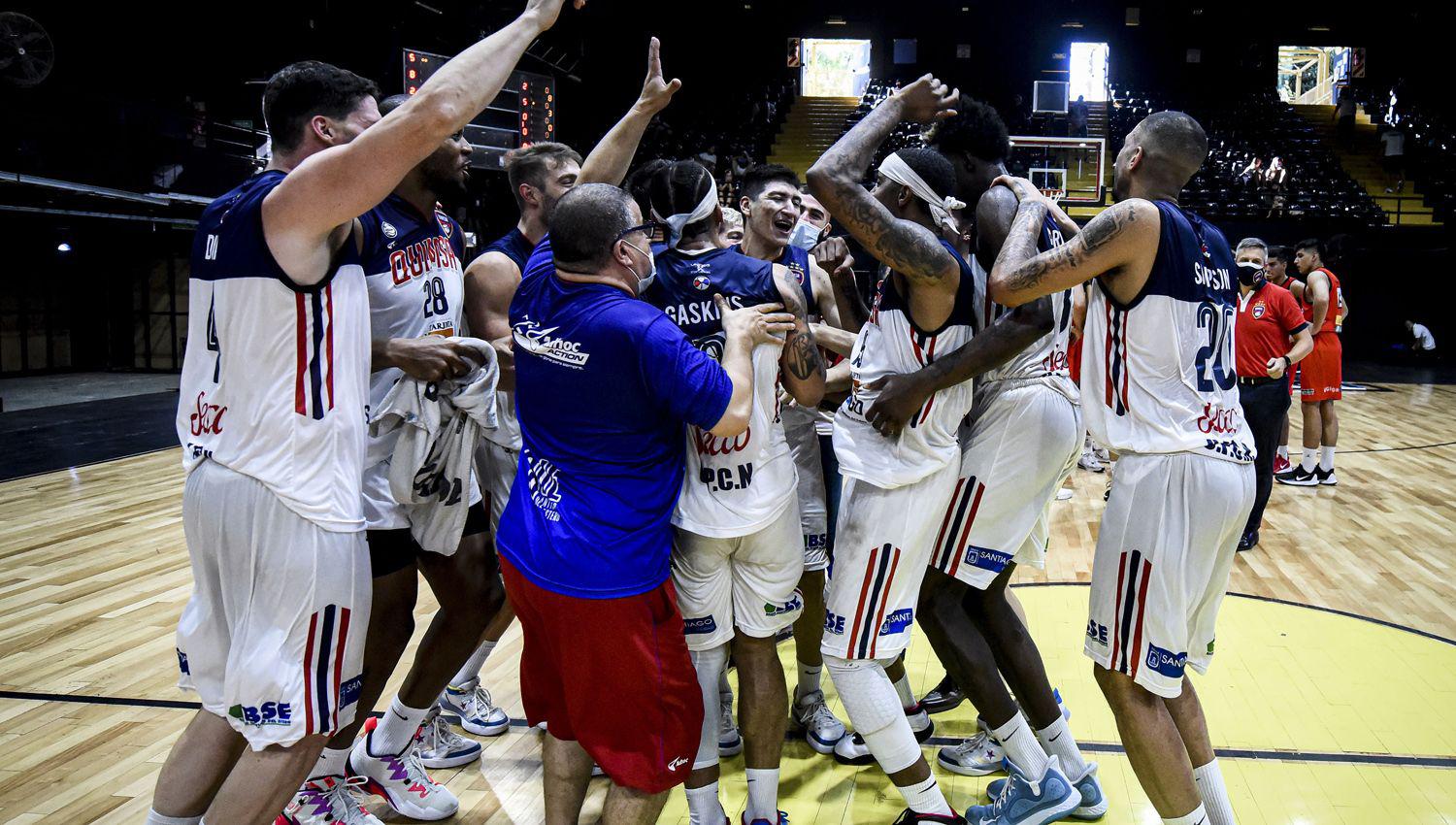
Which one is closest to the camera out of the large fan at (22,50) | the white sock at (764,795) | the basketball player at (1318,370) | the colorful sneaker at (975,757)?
the white sock at (764,795)

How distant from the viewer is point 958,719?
4066 mm

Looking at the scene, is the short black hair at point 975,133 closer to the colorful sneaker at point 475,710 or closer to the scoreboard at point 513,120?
the colorful sneaker at point 475,710

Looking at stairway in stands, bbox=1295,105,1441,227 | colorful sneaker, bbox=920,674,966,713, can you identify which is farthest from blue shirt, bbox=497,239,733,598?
stairway in stands, bbox=1295,105,1441,227

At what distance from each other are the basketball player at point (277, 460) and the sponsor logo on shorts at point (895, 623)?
4.80 feet

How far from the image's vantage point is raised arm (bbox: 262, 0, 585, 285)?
83.7 inches

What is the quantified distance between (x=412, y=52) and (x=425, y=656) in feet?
29.9

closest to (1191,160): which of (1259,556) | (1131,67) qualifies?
(1259,556)

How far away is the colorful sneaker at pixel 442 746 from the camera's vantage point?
3.61 metres

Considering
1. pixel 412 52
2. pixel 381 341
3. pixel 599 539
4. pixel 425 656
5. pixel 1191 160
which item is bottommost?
pixel 425 656

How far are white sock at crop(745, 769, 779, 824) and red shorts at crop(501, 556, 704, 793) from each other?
0.46 m

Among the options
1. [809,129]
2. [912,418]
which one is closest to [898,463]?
[912,418]

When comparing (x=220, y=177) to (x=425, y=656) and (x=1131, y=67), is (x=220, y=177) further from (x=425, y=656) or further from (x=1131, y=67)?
Result: (x=1131, y=67)

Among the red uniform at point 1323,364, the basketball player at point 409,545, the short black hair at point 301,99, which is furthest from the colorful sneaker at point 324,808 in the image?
the red uniform at point 1323,364

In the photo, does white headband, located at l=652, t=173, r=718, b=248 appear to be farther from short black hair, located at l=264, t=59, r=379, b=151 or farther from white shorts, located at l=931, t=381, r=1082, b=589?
white shorts, located at l=931, t=381, r=1082, b=589
